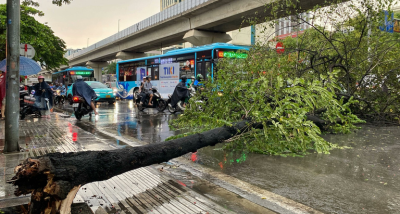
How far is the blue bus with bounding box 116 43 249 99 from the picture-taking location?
53.6 ft

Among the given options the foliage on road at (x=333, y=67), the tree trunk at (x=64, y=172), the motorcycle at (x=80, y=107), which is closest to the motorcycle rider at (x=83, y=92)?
the motorcycle at (x=80, y=107)

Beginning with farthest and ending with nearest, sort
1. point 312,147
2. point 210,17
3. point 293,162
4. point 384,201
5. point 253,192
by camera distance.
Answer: point 210,17
point 312,147
point 293,162
point 253,192
point 384,201

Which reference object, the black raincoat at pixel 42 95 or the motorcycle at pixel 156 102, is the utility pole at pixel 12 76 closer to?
the black raincoat at pixel 42 95

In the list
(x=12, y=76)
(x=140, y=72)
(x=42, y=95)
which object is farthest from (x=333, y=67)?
(x=140, y=72)

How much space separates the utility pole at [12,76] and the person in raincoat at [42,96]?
6.43 meters

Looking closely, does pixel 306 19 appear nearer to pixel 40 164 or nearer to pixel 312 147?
pixel 312 147

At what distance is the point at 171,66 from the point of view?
20.5m

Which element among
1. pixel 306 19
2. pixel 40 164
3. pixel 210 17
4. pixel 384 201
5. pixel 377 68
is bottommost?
pixel 384 201

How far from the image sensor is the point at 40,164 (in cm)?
280

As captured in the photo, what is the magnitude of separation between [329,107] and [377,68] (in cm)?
357

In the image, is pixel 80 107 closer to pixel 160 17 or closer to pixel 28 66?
pixel 28 66

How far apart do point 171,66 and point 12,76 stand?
14.7 m

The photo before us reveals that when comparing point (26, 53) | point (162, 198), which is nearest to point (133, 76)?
point (26, 53)

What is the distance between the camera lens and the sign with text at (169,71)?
20078 mm
